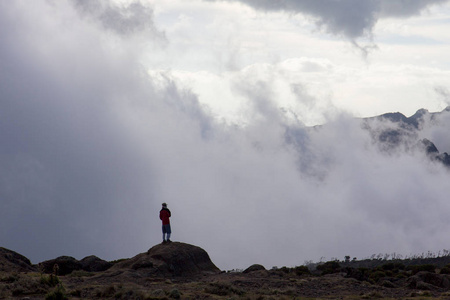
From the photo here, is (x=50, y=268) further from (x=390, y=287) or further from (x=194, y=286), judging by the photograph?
(x=390, y=287)

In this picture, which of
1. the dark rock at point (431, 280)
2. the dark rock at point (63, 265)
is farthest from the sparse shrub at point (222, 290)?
the dark rock at point (63, 265)

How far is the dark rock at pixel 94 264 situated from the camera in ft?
130

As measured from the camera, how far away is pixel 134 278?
31.2 metres

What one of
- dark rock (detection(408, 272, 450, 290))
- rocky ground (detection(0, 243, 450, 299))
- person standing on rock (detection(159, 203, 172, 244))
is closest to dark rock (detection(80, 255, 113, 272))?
rocky ground (detection(0, 243, 450, 299))

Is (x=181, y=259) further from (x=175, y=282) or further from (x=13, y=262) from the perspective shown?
(x=13, y=262)

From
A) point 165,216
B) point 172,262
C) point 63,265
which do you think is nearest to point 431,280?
point 172,262

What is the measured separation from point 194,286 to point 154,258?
22.5ft

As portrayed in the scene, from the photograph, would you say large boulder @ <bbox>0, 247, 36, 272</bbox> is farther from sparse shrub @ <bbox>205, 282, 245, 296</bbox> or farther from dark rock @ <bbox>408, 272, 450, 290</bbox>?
dark rock @ <bbox>408, 272, 450, 290</bbox>

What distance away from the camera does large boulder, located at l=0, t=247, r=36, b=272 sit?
35.6 metres

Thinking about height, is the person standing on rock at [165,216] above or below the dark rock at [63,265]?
above

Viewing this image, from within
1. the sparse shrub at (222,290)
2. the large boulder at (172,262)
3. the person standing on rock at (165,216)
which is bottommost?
the sparse shrub at (222,290)

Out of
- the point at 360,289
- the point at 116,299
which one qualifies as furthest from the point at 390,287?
the point at 116,299

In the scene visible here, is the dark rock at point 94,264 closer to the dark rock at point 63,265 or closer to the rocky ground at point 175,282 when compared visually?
the rocky ground at point 175,282

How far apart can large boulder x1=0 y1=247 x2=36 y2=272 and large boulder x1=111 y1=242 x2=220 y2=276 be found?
6672 millimetres
